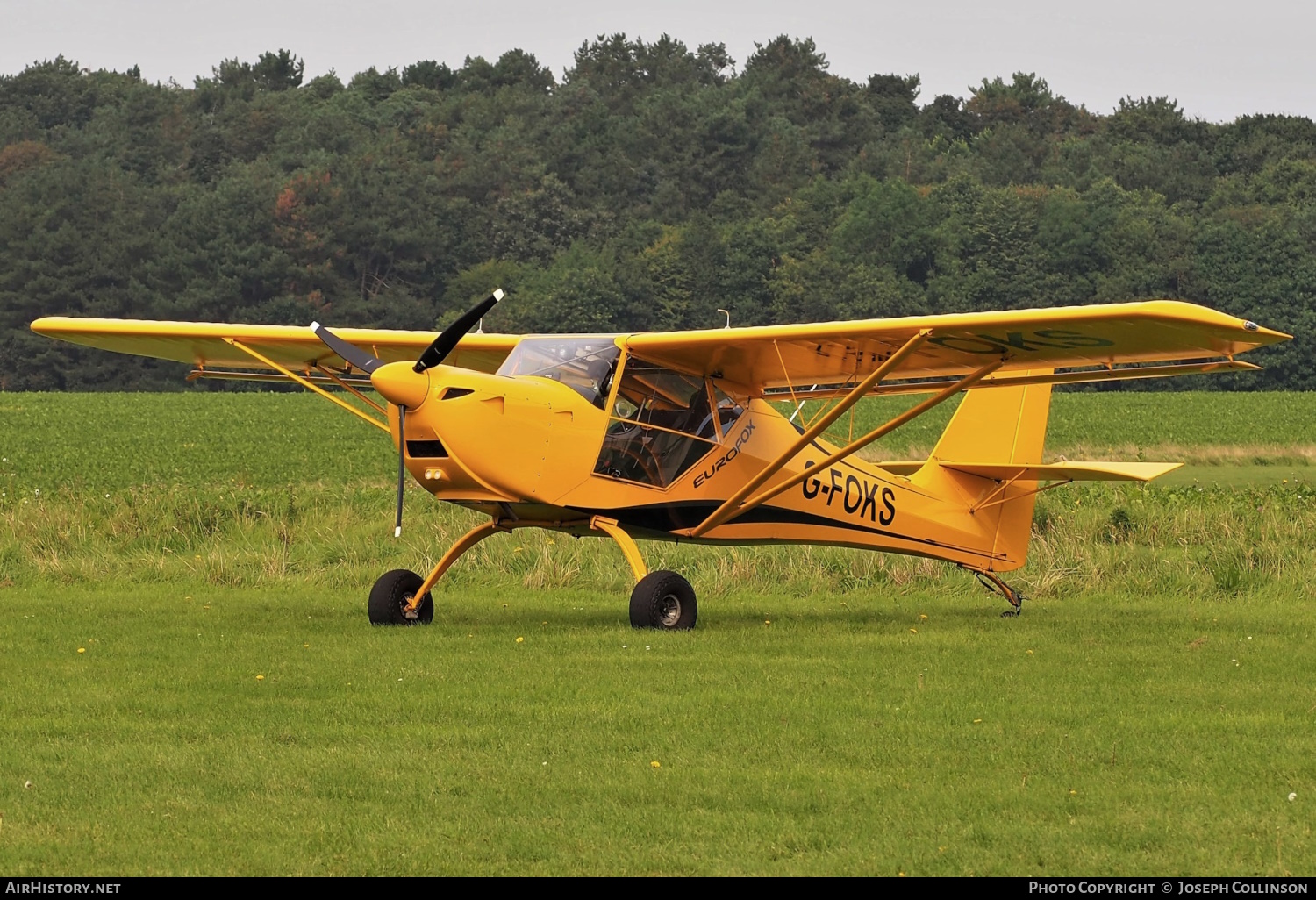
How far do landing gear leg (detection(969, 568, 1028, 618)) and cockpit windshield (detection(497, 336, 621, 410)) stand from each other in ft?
14.2

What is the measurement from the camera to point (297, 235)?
8506 centimetres

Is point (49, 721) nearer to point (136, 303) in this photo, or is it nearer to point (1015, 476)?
point (1015, 476)

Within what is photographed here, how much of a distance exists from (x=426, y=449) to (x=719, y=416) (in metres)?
3.07

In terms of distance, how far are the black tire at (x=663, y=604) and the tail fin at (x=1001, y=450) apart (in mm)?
3636

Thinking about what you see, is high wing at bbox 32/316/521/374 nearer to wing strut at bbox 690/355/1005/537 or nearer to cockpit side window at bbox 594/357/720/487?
cockpit side window at bbox 594/357/720/487

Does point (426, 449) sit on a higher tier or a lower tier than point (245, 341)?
lower

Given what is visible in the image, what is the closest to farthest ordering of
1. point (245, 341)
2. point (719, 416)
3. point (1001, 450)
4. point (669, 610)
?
1. point (669, 610)
2. point (719, 416)
3. point (245, 341)
4. point (1001, 450)

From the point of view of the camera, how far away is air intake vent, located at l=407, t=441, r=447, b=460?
12734 millimetres

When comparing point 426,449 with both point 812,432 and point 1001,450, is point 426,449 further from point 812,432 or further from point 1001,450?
point 1001,450

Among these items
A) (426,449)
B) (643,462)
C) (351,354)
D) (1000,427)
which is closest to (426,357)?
(426,449)

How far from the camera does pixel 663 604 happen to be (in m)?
13.6

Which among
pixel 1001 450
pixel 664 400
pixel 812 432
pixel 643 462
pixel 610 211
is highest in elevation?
pixel 610 211
